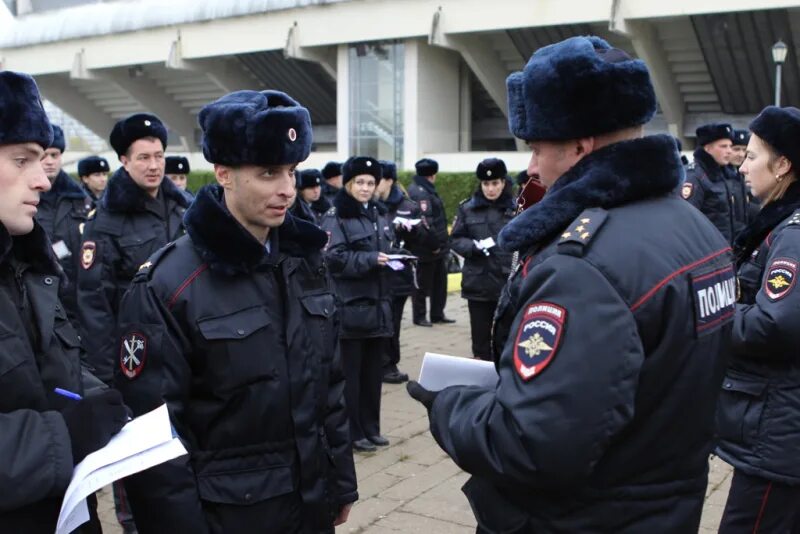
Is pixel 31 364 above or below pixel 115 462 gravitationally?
above

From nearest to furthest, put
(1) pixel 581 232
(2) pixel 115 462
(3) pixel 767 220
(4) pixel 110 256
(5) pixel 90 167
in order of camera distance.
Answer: (1) pixel 581 232 → (2) pixel 115 462 → (3) pixel 767 220 → (4) pixel 110 256 → (5) pixel 90 167

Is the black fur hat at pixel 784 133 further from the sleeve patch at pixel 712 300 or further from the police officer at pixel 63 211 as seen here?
the police officer at pixel 63 211

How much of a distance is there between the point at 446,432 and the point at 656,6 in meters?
20.9

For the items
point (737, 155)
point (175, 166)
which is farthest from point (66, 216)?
point (737, 155)

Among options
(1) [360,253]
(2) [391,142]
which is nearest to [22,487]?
(1) [360,253]

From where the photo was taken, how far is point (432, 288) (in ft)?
34.6

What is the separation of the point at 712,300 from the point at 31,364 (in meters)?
1.73

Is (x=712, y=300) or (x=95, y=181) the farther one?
(x=95, y=181)

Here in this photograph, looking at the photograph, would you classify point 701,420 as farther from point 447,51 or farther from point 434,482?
point 447,51

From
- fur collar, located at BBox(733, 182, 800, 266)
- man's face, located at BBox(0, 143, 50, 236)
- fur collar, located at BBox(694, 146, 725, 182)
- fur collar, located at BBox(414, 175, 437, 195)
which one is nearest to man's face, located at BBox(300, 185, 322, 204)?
fur collar, located at BBox(414, 175, 437, 195)

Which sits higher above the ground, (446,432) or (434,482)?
(446,432)

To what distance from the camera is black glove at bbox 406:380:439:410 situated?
217 cm

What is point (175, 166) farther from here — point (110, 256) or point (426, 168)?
point (426, 168)

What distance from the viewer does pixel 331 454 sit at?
282 centimetres
